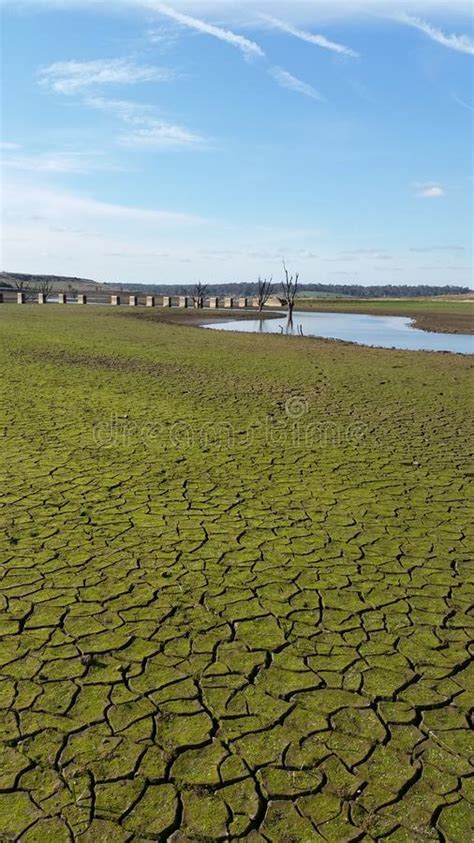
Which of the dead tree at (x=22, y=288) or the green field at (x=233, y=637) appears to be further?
the dead tree at (x=22, y=288)

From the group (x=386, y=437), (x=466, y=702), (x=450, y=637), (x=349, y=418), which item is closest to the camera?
(x=466, y=702)

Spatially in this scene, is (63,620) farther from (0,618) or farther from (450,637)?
(450,637)

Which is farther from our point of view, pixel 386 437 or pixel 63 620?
pixel 386 437

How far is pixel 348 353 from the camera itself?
2091 cm

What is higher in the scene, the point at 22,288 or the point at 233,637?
the point at 22,288

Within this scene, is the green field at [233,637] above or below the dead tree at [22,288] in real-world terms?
below

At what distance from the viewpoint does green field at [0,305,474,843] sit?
2.53 m

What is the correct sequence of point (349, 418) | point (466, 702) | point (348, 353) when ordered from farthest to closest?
1. point (348, 353)
2. point (349, 418)
3. point (466, 702)

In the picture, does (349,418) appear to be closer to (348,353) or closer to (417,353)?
(348,353)

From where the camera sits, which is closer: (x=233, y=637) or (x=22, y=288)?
(x=233, y=637)

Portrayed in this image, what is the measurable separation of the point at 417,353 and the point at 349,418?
12416mm

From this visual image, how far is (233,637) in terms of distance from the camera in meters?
3.69

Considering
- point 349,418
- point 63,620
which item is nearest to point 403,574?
point 63,620

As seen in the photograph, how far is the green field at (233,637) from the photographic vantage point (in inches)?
99.4
